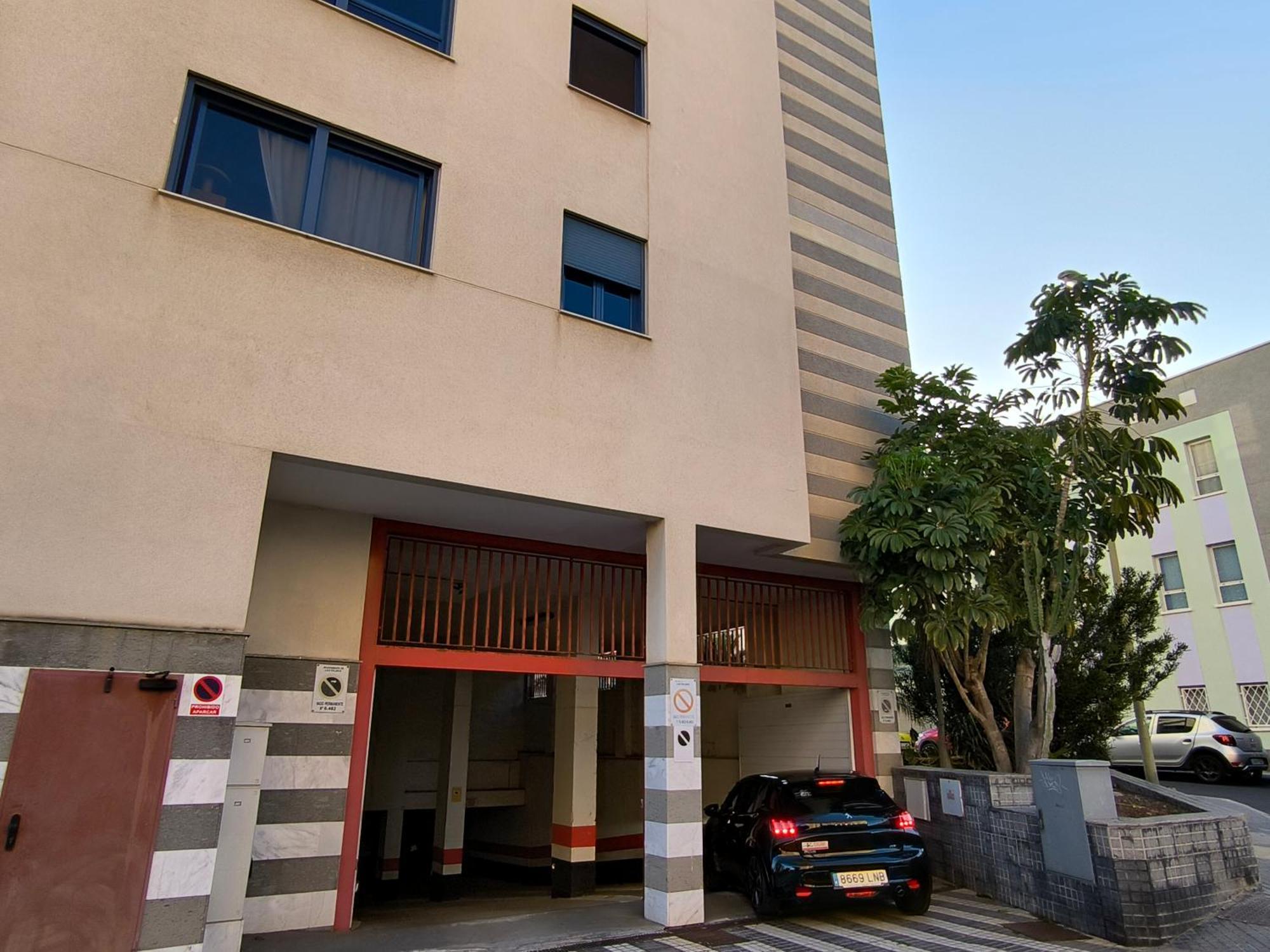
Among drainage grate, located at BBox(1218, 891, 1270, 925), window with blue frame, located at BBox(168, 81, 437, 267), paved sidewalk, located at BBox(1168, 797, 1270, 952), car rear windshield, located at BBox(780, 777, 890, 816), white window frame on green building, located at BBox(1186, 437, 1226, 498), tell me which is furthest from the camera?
white window frame on green building, located at BBox(1186, 437, 1226, 498)

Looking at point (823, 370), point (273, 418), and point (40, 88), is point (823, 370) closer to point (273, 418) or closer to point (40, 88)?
point (273, 418)

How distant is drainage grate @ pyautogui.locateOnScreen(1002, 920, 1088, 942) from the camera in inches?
281

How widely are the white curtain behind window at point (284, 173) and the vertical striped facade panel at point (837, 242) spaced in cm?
629

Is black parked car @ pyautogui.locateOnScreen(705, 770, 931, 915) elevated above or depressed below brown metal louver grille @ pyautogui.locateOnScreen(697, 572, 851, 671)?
below

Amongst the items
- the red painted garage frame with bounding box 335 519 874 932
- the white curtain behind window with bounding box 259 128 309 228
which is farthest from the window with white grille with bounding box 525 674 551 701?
the white curtain behind window with bounding box 259 128 309 228

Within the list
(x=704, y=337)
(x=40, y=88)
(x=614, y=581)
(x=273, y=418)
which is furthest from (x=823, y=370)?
(x=40, y=88)

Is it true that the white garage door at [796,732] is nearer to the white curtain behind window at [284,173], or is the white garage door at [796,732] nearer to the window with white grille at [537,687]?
the window with white grille at [537,687]

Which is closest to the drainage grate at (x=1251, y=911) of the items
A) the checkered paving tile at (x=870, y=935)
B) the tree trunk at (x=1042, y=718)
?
the checkered paving tile at (x=870, y=935)

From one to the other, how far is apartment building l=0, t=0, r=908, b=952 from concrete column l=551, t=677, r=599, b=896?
2.0 inches

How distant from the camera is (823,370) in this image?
36.6 feet

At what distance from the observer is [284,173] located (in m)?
7.35

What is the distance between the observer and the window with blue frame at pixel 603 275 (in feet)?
28.8

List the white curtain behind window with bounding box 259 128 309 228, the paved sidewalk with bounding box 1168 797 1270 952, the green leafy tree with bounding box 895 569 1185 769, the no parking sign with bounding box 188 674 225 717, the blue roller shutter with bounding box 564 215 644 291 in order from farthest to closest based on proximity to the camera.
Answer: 1. the green leafy tree with bounding box 895 569 1185 769
2. the blue roller shutter with bounding box 564 215 644 291
3. the white curtain behind window with bounding box 259 128 309 228
4. the paved sidewalk with bounding box 1168 797 1270 952
5. the no parking sign with bounding box 188 674 225 717

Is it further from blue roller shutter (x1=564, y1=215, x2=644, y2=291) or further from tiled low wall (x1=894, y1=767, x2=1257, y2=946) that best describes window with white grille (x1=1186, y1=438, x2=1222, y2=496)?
blue roller shutter (x1=564, y1=215, x2=644, y2=291)
